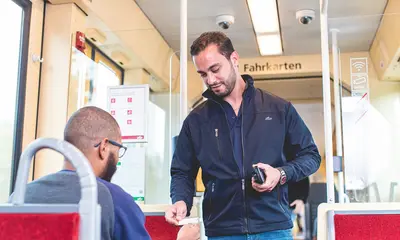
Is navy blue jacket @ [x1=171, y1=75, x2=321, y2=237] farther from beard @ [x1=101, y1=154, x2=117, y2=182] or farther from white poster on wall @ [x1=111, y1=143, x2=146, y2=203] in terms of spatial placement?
white poster on wall @ [x1=111, y1=143, x2=146, y2=203]

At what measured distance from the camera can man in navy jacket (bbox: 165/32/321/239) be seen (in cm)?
144

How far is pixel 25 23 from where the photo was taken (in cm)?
282

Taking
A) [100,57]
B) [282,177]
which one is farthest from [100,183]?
[100,57]

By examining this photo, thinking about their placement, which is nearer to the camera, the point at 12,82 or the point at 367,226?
the point at 367,226

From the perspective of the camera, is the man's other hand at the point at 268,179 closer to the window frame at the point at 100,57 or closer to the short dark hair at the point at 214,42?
the short dark hair at the point at 214,42

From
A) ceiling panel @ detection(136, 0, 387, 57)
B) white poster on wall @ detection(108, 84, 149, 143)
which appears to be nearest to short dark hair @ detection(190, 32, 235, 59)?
white poster on wall @ detection(108, 84, 149, 143)

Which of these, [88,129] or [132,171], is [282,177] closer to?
[88,129]

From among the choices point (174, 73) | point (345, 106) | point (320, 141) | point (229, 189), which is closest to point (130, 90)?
point (174, 73)

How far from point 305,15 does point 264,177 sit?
300 cm

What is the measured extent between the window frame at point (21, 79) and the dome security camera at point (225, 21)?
173cm

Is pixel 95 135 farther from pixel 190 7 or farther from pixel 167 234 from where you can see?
pixel 190 7

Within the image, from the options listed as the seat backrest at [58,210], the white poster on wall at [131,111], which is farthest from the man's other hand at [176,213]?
the white poster on wall at [131,111]

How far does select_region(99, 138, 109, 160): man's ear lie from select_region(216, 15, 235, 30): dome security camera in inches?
119

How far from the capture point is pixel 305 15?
13.3ft
